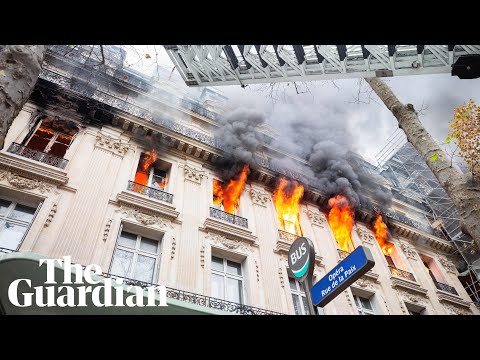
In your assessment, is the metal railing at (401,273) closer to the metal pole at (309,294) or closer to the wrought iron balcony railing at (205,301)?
the wrought iron balcony railing at (205,301)

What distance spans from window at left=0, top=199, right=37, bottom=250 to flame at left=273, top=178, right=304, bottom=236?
8.15 meters

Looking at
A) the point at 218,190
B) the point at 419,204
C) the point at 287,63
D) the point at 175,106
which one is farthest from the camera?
the point at 419,204

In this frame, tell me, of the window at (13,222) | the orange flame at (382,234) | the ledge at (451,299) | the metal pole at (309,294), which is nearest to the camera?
the metal pole at (309,294)

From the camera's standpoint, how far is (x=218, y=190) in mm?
12586

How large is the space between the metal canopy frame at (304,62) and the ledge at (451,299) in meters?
10.5

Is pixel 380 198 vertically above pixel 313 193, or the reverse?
pixel 380 198

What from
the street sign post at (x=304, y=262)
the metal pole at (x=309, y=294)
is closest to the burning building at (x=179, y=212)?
the street sign post at (x=304, y=262)

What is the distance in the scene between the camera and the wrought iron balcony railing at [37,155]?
908 cm

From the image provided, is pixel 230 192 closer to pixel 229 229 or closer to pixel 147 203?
pixel 229 229

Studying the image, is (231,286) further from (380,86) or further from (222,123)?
(222,123)

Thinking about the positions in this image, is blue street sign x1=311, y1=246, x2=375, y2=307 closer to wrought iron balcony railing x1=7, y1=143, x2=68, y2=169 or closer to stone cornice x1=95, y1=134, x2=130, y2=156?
wrought iron balcony railing x1=7, y1=143, x2=68, y2=169

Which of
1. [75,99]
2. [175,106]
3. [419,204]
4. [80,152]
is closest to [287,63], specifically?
[80,152]
